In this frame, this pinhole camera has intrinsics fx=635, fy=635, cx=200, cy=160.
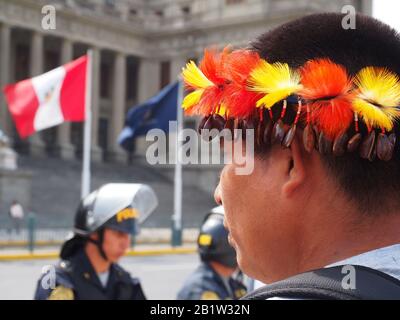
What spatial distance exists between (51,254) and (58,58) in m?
28.2

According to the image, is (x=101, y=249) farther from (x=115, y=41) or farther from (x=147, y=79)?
(x=147, y=79)

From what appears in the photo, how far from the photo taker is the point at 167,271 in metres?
14.8

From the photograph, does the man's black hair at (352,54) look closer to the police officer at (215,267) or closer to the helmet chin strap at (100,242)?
the helmet chin strap at (100,242)

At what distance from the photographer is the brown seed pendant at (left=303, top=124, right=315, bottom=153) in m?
1.36

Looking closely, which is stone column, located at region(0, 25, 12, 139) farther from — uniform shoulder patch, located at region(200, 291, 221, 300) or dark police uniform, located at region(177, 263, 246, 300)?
uniform shoulder patch, located at region(200, 291, 221, 300)

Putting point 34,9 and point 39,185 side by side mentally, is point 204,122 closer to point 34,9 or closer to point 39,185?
point 39,185

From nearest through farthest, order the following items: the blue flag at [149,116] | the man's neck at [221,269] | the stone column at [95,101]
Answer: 1. the man's neck at [221,269]
2. the blue flag at [149,116]
3. the stone column at [95,101]

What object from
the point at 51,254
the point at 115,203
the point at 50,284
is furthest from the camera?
the point at 51,254

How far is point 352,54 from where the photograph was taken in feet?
4.66

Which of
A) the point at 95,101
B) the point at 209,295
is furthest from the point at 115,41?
the point at 209,295

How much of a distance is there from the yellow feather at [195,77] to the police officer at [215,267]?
10.1 feet

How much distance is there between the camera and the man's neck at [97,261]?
4.37 meters

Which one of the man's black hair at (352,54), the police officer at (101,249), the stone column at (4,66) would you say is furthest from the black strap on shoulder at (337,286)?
the stone column at (4,66)
